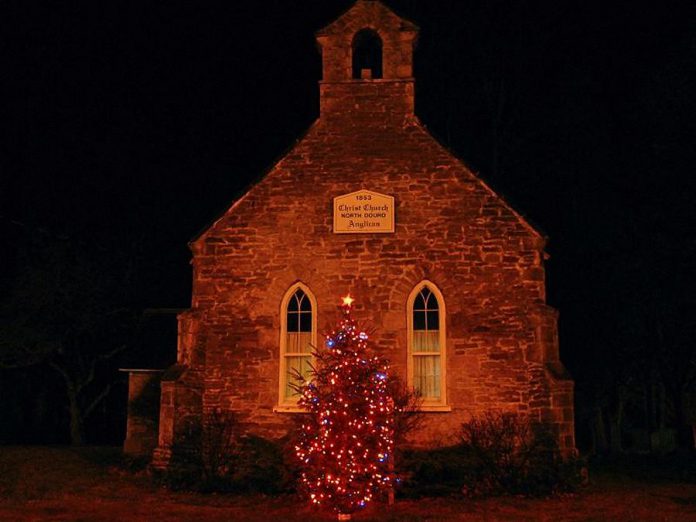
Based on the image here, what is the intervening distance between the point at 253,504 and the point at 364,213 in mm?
6806

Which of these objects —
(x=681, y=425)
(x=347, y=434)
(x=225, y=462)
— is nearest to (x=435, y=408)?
(x=347, y=434)

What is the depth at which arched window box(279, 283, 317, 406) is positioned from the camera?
16641 mm

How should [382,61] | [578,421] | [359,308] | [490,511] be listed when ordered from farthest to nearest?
[578,421]
[382,61]
[359,308]
[490,511]

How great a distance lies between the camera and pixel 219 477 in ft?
50.5

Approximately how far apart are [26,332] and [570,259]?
2253cm

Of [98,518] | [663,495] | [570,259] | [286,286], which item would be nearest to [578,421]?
[570,259]

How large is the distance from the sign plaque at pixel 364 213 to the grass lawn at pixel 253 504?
6.02m

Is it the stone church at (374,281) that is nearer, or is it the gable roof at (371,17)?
the stone church at (374,281)

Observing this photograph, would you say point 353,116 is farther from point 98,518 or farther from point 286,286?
point 98,518

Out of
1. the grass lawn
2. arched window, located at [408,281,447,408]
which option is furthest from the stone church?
the grass lawn

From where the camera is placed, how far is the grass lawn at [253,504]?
506 inches

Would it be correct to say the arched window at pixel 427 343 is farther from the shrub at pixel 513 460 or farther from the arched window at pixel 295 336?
the arched window at pixel 295 336

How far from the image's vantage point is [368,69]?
59.4 feet

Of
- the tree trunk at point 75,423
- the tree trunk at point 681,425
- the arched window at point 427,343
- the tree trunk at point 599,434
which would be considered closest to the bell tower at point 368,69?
the arched window at point 427,343
